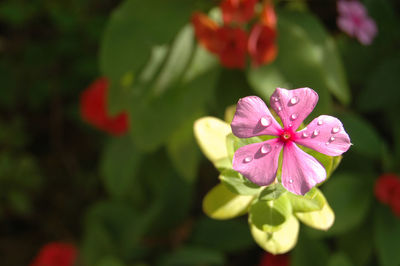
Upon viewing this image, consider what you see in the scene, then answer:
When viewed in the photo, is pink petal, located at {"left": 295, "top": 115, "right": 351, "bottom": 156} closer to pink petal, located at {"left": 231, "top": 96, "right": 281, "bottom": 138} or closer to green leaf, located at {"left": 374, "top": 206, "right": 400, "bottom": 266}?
pink petal, located at {"left": 231, "top": 96, "right": 281, "bottom": 138}

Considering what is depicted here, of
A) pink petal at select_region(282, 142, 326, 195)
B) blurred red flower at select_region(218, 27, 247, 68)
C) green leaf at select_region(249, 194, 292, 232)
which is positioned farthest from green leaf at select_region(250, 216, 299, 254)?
blurred red flower at select_region(218, 27, 247, 68)

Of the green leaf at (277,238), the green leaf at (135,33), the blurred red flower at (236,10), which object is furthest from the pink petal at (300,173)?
the green leaf at (135,33)

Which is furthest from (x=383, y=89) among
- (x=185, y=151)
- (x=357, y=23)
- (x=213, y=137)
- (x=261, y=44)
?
(x=213, y=137)

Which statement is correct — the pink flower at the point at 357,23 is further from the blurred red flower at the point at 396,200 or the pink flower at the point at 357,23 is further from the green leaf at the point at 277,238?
the green leaf at the point at 277,238

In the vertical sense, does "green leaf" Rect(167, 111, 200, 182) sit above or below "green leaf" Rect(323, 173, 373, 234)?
above

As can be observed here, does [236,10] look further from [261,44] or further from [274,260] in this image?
[274,260]

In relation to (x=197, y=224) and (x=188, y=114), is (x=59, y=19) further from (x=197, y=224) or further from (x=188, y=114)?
(x=197, y=224)
